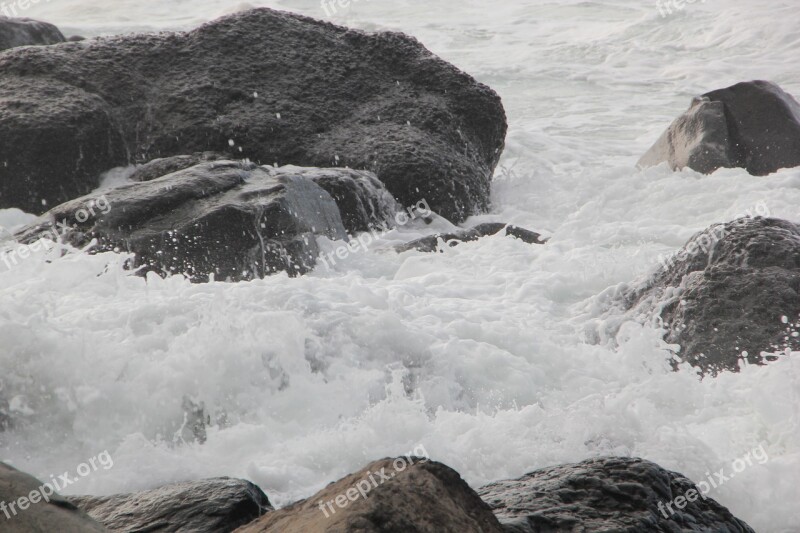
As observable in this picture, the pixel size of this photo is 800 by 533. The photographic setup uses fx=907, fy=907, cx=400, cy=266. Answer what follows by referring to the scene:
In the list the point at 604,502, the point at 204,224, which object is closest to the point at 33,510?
the point at 604,502

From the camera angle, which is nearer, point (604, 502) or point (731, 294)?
point (604, 502)

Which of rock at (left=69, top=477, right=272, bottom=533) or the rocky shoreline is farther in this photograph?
rock at (left=69, top=477, right=272, bottom=533)

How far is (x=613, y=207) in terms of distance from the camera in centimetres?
793

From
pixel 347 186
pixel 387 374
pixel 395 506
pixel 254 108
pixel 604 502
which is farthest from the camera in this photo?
pixel 254 108

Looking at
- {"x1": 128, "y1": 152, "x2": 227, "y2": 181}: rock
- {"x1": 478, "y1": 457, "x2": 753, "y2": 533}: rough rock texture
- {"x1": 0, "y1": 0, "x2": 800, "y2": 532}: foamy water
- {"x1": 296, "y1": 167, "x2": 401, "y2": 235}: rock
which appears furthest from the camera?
{"x1": 128, "y1": 152, "x2": 227, "y2": 181}: rock

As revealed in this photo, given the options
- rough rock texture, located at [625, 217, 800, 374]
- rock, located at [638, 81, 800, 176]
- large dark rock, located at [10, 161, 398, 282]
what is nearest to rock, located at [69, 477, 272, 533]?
large dark rock, located at [10, 161, 398, 282]

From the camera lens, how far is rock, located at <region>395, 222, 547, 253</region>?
21.7 feet

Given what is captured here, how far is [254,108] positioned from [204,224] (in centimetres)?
254

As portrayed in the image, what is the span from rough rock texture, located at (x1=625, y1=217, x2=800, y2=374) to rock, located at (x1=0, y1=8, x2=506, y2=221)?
9.40ft

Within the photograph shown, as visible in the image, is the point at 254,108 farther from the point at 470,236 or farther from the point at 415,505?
the point at 415,505

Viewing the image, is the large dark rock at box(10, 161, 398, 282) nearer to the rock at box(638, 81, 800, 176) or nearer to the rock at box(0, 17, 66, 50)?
the rock at box(638, 81, 800, 176)

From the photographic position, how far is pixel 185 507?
2973 millimetres

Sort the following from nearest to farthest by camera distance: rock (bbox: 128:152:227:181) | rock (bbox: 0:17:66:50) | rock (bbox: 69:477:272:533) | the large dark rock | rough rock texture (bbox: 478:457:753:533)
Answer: rough rock texture (bbox: 478:457:753:533) < rock (bbox: 69:477:272:533) < the large dark rock < rock (bbox: 128:152:227:181) < rock (bbox: 0:17:66:50)

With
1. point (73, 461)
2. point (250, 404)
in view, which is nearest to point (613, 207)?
point (250, 404)
